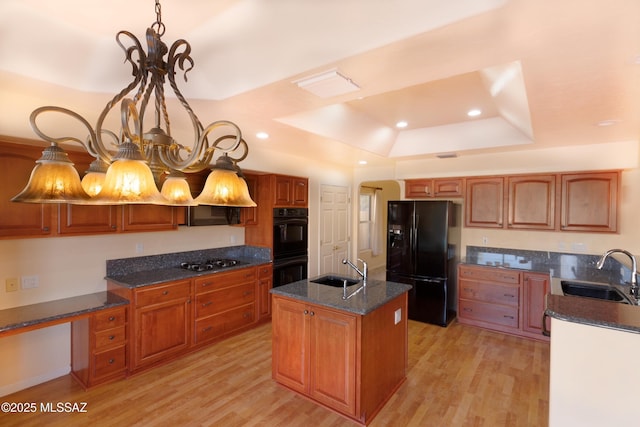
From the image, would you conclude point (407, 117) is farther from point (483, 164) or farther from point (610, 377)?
point (610, 377)

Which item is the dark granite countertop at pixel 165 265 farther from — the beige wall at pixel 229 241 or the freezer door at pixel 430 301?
the freezer door at pixel 430 301

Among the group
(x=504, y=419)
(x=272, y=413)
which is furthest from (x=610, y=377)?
(x=272, y=413)

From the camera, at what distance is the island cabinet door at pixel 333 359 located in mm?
2324

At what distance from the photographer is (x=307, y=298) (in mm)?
2504

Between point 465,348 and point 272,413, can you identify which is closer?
point 272,413

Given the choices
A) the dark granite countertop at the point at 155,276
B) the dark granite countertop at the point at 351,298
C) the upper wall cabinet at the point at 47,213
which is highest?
the upper wall cabinet at the point at 47,213

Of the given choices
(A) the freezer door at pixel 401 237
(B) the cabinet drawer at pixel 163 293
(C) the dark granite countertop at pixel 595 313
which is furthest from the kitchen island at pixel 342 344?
(A) the freezer door at pixel 401 237

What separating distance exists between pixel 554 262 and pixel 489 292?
963mm

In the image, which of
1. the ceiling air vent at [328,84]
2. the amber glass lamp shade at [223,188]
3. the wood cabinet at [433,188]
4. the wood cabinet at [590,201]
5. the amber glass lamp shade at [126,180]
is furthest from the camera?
the wood cabinet at [433,188]

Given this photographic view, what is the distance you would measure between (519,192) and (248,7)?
159 inches

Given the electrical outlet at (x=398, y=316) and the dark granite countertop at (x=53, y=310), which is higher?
the dark granite countertop at (x=53, y=310)

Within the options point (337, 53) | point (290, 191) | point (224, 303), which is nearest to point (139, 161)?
point (337, 53)

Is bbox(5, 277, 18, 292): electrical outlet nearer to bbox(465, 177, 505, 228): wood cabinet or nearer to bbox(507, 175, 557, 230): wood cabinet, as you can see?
bbox(465, 177, 505, 228): wood cabinet

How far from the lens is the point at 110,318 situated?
281 cm
